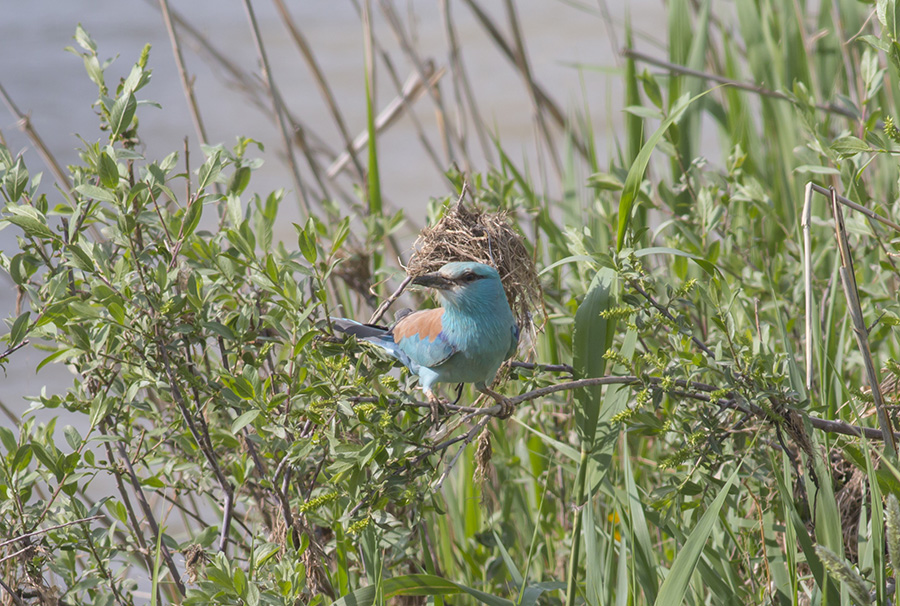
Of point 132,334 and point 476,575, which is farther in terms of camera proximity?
point 476,575

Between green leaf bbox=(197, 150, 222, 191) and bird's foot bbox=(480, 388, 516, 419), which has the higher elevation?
green leaf bbox=(197, 150, 222, 191)

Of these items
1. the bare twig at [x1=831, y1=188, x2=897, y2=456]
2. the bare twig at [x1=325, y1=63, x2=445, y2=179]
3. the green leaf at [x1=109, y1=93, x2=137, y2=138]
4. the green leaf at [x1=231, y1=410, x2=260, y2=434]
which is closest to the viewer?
the bare twig at [x1=831, y1=188, x2=897, y2=456]

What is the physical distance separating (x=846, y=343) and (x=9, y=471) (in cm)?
238

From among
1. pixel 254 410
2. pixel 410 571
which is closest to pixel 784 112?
pixel 410 571

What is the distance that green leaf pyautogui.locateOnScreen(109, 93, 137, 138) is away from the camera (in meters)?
2.07

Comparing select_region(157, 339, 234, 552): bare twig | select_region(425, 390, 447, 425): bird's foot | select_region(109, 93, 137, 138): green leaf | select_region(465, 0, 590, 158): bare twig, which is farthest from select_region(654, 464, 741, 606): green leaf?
select_region(465, 0, 590, 158): bare twig

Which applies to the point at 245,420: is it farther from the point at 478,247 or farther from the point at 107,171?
the point at 478,247

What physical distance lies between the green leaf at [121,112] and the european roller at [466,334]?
2.33 feet

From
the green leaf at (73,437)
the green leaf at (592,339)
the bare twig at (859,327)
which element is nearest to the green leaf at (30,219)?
the green leaf at (73,437)

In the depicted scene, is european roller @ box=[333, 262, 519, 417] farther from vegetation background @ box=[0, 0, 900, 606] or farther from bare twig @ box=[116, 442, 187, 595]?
bare twig @ box=[116, 442, 187, 595]

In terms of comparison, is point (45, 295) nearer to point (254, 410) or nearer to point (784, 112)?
point (254, 410)

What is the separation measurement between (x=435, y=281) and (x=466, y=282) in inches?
3.2

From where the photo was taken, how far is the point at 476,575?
2.81 m

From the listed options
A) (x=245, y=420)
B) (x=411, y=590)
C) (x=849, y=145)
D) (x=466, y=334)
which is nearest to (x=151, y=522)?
(x=245, y=420)
